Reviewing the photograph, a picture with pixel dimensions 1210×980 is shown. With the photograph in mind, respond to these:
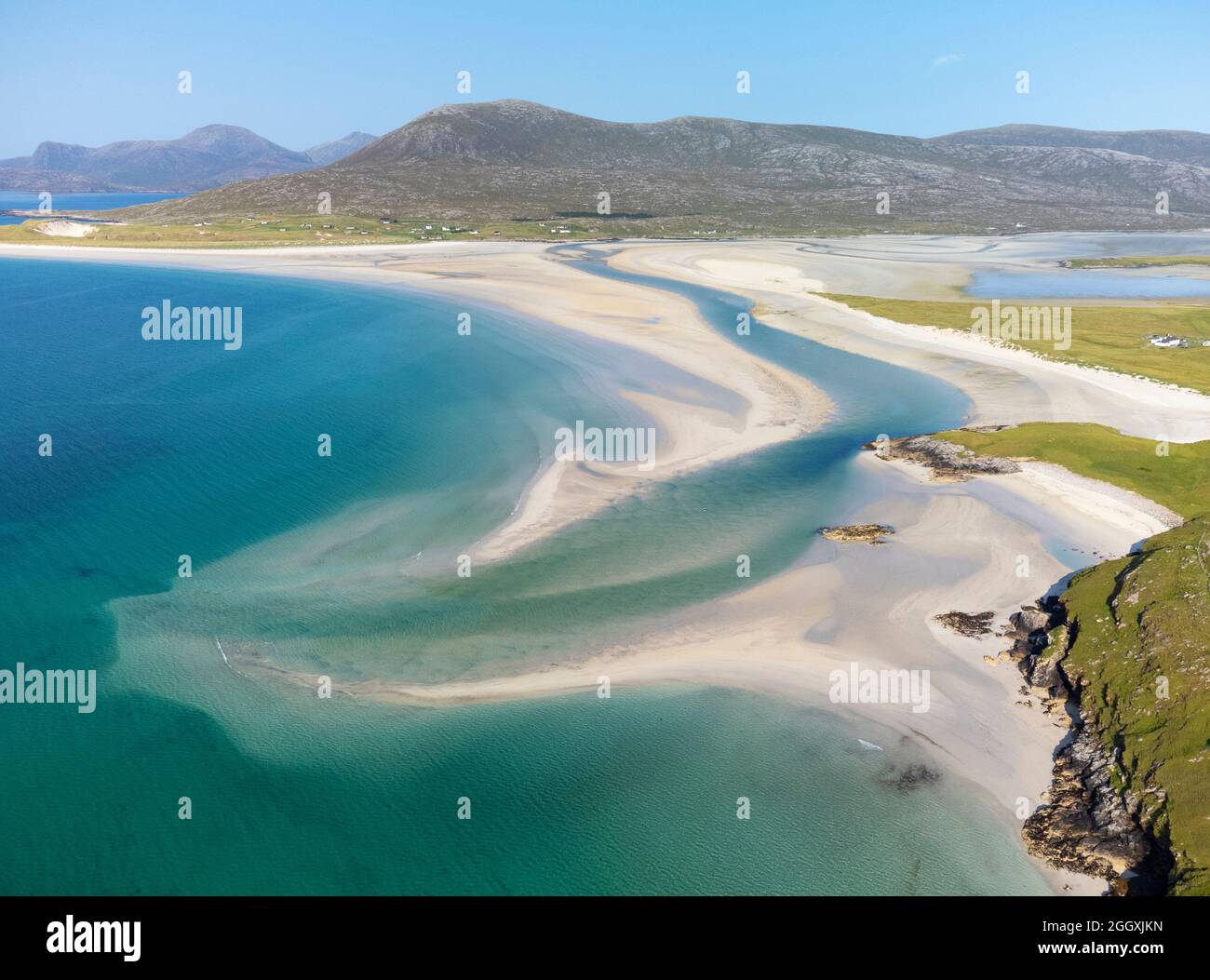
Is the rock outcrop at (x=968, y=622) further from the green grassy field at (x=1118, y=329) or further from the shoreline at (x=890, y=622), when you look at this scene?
the green grassy field at (x=1118, y=329)

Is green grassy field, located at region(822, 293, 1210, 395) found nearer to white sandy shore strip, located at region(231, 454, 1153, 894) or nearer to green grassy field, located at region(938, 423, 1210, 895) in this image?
green grassy field, located at region(938, 423, 1210, 895)

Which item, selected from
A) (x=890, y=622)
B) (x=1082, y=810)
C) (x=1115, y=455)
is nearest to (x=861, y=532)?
(x=890, y=622)

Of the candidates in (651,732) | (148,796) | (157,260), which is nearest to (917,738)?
(651,732)

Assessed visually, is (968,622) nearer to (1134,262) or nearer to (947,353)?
(947,353)

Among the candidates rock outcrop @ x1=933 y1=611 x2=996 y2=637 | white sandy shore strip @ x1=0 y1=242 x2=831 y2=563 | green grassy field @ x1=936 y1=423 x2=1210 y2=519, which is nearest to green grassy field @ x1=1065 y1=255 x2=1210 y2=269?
white sandy shore strip @ x1=0 y1=242 x2=831 y2=563

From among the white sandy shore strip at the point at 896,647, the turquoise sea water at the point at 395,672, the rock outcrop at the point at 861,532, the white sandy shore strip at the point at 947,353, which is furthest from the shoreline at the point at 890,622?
the white sandy shore strip at the point at 947,353
